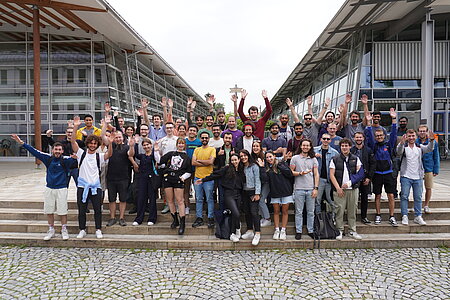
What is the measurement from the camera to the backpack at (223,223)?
17.7 ft

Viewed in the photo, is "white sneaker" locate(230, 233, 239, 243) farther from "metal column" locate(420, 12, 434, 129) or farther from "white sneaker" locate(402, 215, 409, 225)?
"metal column" locate(420, 12, 434, 129)

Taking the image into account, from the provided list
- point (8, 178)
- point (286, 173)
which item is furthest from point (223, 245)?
point (8, 178)

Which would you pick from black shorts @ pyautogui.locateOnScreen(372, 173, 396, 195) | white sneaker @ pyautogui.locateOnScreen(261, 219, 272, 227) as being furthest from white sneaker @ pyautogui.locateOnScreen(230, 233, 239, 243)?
black shorts @ pyautogui.locateOnScreen(372, 173, 396, 195)

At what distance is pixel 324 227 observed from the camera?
17.5ft

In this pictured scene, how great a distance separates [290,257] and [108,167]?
3671 millimetres

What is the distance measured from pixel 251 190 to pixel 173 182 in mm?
1430

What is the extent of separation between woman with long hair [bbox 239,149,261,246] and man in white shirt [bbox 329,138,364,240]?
→ 1.33 m

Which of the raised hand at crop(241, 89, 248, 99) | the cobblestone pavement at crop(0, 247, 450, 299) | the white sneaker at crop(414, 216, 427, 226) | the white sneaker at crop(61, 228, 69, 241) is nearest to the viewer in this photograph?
the cobblestone pavement at crop(0, 247, 450, 299)

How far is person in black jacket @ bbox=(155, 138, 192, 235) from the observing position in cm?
550

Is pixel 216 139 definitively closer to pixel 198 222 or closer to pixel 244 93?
pixel 198 222

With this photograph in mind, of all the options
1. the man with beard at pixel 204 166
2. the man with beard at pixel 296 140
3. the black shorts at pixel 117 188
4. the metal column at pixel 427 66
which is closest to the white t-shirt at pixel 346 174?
the man with beard at pixel 296 140

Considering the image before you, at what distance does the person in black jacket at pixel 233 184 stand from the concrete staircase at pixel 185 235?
0.36 metres

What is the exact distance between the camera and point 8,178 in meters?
10.8

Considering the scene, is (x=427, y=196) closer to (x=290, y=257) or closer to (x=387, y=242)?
(x=387, y=242)
